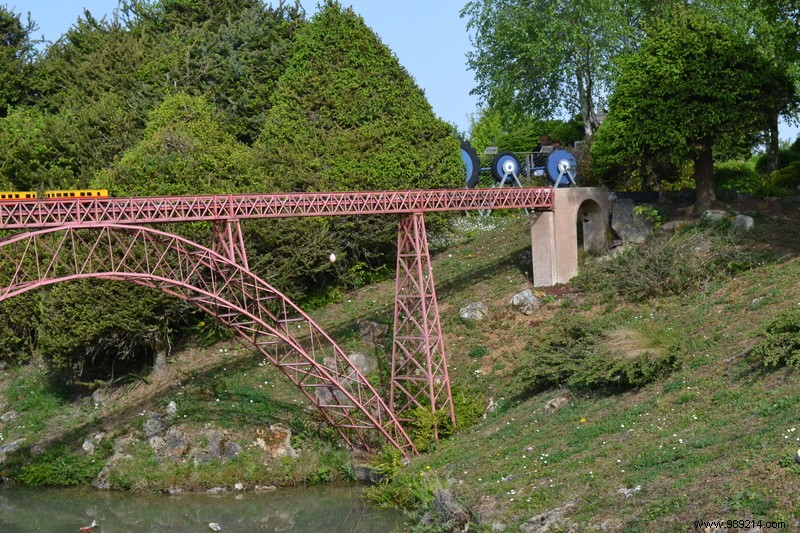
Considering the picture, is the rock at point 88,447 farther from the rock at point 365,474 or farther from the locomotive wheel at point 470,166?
the locomotive wheel at point 470,166

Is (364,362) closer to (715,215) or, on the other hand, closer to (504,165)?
(715,215)

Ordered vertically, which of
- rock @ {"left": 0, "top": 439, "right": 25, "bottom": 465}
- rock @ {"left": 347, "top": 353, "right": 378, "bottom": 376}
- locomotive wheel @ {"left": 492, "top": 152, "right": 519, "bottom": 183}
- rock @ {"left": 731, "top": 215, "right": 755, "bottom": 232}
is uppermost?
locomotive wheel @ {"left": 492, "top": 152, "right": 519, "bottom": 183}

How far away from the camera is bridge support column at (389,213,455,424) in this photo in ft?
113

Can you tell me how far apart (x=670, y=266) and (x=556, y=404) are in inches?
361

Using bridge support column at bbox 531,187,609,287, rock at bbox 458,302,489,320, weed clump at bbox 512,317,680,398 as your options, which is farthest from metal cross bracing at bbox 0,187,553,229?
weed clump at bbox 512,317,680,398

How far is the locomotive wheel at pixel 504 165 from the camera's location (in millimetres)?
57219

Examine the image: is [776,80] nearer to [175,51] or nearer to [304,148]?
[304,148]

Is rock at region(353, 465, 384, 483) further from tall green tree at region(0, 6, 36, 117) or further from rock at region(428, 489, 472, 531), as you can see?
tall green tree at region(0, 6, 36, 117)

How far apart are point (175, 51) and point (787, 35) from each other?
2858 centimetres

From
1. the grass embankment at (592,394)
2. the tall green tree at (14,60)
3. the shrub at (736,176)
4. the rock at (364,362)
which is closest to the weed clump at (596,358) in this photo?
the grass embankment at (592,394)

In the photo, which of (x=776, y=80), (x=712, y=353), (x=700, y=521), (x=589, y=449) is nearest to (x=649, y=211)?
(x=776, y=80)

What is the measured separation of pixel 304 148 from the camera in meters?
46.9

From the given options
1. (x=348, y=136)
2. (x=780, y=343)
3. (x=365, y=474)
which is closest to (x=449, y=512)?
(x=365, y=474)

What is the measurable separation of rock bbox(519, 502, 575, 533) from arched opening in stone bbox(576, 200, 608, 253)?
2057 cm
